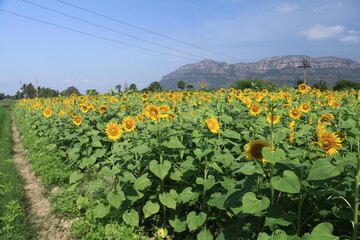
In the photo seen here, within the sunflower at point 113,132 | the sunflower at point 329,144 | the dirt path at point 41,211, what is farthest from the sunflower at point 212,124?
the dirt path at point 41,211

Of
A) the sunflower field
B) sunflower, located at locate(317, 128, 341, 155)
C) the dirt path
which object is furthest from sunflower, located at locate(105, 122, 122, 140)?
sunflower, located at locate(317, 128, 341, 155)

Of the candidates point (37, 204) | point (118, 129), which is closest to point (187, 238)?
point (118, 129)

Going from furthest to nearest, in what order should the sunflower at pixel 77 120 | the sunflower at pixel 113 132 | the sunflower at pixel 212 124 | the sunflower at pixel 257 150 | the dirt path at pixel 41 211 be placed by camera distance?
the sunflower at pixel 77 120 < the sunflower at pixel 113 132 < the dirt path at pixel 41 211 < the sunflower at pixel 212 124 < the sunflower at pixel 257 150

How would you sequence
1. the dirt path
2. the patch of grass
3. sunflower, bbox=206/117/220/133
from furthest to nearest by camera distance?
the dirt path → the patch of grass → sunflower, bbox=206/117/220/133

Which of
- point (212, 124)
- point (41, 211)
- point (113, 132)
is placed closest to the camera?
point (212, 124)

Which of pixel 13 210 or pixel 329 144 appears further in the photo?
pixel 13 210

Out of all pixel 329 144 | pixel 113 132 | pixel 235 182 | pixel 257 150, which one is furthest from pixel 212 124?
pixel 113 132

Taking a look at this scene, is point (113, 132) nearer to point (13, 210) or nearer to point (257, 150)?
point (13, 210)

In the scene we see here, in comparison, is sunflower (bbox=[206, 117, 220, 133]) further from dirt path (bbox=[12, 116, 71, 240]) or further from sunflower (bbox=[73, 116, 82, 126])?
sunflower (bbox=[73, 116, 82, 126])

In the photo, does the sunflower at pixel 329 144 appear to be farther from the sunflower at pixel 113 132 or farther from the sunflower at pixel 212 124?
the sunflower at pixel 113 132

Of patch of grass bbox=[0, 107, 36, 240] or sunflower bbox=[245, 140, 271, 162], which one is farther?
patch of grass bbox=[0, 107, 36, 240]

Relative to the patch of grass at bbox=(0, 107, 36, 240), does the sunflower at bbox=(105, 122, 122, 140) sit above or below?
above

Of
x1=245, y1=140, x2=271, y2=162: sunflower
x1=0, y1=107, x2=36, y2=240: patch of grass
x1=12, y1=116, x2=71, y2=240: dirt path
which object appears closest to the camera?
x1=245, y1=140, x2=271, y2=162: sunflower

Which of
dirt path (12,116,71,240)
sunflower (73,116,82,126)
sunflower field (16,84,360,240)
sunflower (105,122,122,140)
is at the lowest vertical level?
dirt path (12,116,71,240)
